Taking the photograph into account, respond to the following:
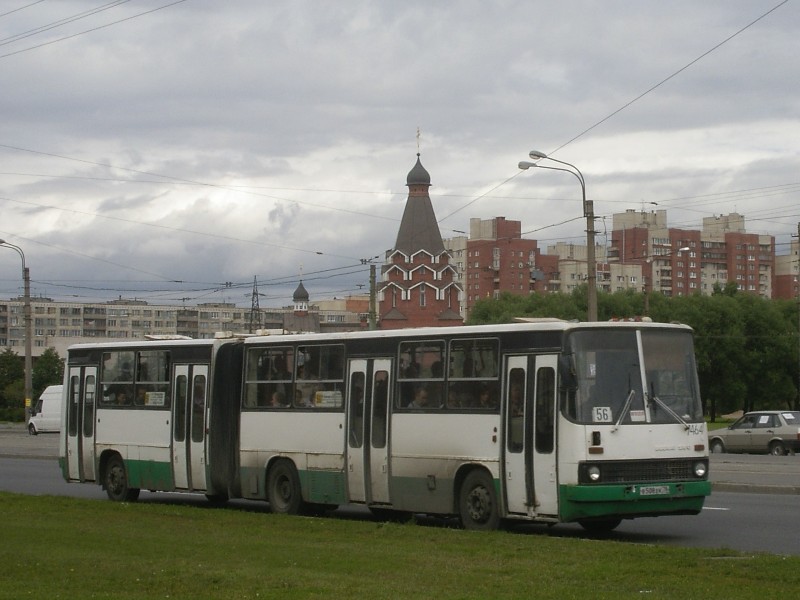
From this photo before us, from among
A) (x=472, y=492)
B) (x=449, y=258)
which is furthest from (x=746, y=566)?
(x=449, y=258)

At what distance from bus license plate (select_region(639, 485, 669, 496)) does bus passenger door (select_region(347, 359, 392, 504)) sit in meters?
3.99

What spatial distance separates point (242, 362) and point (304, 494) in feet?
8.91

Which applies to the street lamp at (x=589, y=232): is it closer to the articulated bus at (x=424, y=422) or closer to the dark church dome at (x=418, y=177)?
the articulated bus at (x=424, y=422)

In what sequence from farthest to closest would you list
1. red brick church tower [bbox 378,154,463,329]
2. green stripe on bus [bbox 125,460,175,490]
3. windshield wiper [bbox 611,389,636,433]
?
red brick church tower [bbox 378,154,463,329], green stripe on bus [bbox 125,460,175,490], windshield wiper [bbox 611,389,636,433]

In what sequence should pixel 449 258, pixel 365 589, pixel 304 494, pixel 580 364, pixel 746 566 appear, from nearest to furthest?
1. pixel 365 589
2. pixel 746 566
3. pixel 580 364
4. pixel 304 494
5. pixel 449 258

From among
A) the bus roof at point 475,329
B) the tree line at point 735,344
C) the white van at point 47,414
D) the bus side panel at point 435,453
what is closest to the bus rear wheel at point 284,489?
the bus roof at point 475,329

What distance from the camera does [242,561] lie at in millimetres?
12734

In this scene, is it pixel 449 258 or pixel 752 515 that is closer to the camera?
Result: pixel 752 515

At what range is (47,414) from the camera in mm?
65375

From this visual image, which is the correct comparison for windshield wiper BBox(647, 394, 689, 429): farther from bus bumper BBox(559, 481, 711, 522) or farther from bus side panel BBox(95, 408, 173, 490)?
bus side panel BBox(95, 408, 173, 490)

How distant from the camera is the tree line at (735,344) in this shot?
279 feet

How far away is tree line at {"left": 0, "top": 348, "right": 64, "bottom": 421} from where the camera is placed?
94000mm

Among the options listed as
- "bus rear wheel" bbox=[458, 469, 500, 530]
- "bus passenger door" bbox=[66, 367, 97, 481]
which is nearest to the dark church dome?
"bus passenger door" bbox=[66, 367, 97, 481]

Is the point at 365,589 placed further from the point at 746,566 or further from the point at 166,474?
the point at 166,474
